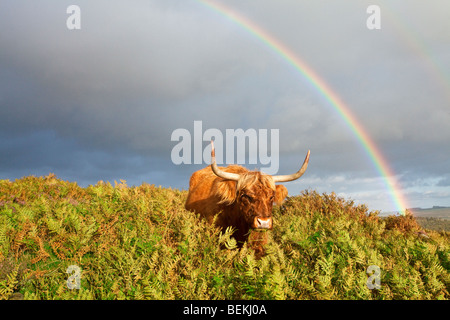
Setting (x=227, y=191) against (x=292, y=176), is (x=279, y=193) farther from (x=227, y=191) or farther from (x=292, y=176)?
(x=227, y=191)

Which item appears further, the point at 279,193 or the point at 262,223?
the point at 279,193

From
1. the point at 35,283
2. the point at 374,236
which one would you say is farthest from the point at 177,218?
the point at 374,236

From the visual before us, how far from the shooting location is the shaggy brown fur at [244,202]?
6.32 meters

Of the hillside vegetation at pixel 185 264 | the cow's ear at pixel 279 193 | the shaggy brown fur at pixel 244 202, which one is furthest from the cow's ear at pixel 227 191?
the hillside vegetation at pixel 185 264

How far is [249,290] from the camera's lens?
3.46m

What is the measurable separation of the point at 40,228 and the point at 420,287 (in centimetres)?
628

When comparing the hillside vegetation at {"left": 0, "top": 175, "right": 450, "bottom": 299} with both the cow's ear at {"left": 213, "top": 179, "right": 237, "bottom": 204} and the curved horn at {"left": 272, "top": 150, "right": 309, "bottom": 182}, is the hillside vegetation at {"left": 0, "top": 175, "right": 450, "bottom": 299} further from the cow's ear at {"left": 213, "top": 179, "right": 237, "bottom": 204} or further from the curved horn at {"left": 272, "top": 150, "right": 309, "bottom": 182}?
the curved horn at {"left": 272, "top": 150, "right": 309, "bottom": 182}

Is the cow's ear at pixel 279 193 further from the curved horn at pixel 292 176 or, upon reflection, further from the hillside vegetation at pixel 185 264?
the hillside vegetation at pixel 185 264

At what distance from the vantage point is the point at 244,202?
6.52 metres

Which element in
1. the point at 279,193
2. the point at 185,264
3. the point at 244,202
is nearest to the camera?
the point at 185,264

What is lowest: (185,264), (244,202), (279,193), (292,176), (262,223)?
(185,264)

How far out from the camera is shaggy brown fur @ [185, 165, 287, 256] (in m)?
6.32

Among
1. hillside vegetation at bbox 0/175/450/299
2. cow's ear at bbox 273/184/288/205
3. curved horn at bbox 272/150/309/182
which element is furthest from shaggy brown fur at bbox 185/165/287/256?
hillside vegetation at bbox 0/175/450/299

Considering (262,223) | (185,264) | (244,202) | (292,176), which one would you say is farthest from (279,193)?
(185,264)
